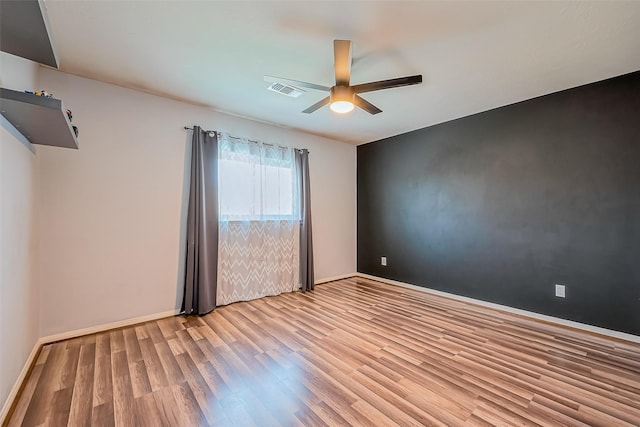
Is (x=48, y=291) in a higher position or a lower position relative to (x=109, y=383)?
higher

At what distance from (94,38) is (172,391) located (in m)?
2.57

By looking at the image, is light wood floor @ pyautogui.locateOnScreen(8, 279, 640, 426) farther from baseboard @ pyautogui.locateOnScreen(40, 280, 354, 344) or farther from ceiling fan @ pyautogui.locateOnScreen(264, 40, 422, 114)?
ceiling fan @ pyautogui.locateOnScreen(264, 40, 422, 114)

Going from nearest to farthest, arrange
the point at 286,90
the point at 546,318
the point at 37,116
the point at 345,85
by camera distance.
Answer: the point at 37,116 < the point at 345,85 < the point at 286,90 < the point at 546,318

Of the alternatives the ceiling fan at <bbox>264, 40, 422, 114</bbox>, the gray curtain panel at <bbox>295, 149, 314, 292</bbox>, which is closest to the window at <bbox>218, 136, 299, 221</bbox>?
the gray curtain panel at <bbox>295, 149, 314, 292</bbox>

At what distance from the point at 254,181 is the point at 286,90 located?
134 cm

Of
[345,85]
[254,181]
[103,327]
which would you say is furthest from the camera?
[254,181]

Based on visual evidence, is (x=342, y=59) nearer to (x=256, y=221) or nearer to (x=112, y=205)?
(x=256, y=221)

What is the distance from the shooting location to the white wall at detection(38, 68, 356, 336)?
2445mm

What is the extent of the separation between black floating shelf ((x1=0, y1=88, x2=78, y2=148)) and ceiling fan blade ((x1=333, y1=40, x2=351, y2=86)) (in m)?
1.67

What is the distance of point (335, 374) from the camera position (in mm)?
1949

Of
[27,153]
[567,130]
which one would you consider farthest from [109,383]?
[567,130]

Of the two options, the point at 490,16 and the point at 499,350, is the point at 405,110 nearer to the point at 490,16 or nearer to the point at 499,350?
the point at 490,16

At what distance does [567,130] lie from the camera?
9.30 feet

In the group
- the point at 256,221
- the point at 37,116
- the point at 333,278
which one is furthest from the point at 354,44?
the point at 333,278
